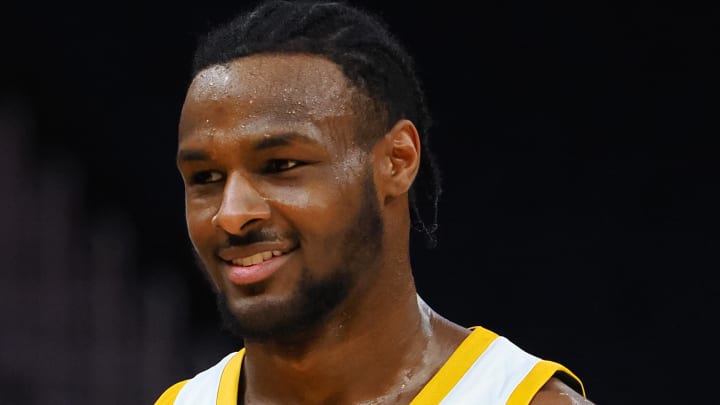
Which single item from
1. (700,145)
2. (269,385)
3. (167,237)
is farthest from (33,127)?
(269,385)

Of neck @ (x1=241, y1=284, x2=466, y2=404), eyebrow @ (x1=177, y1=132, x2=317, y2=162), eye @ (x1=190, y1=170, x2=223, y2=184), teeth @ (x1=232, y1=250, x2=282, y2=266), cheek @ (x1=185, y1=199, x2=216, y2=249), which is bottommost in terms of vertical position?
neck @ (x1=241, y1=284, x2=466, y2=404)

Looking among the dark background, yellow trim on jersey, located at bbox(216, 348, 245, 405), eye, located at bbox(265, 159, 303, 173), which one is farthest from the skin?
Result: the dark background

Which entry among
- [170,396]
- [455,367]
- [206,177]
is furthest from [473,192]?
[206,177]

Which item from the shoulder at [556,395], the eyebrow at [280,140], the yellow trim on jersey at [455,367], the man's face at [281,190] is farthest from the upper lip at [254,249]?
the shoulder at [556,395]

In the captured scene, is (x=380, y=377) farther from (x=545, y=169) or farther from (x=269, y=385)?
(x=545, y=169)

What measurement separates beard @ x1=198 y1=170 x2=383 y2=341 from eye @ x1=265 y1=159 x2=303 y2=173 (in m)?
0.11

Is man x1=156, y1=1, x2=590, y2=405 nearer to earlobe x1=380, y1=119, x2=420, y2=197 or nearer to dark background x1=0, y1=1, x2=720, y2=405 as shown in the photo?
earlobe x1=380, y1=119, x2=420, y2=197

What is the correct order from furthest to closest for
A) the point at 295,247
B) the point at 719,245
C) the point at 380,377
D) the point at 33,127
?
the point at 33,127 → the point at 719,245 → the point at 380,377 → the point at 295,247

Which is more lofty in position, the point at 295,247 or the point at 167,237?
the point at 295,247

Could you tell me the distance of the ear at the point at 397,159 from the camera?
77.5 inches

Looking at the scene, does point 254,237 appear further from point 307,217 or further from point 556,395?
point 556,395

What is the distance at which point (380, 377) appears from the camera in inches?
80.4

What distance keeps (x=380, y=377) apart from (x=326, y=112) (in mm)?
410

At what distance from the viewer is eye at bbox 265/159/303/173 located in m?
1.89
